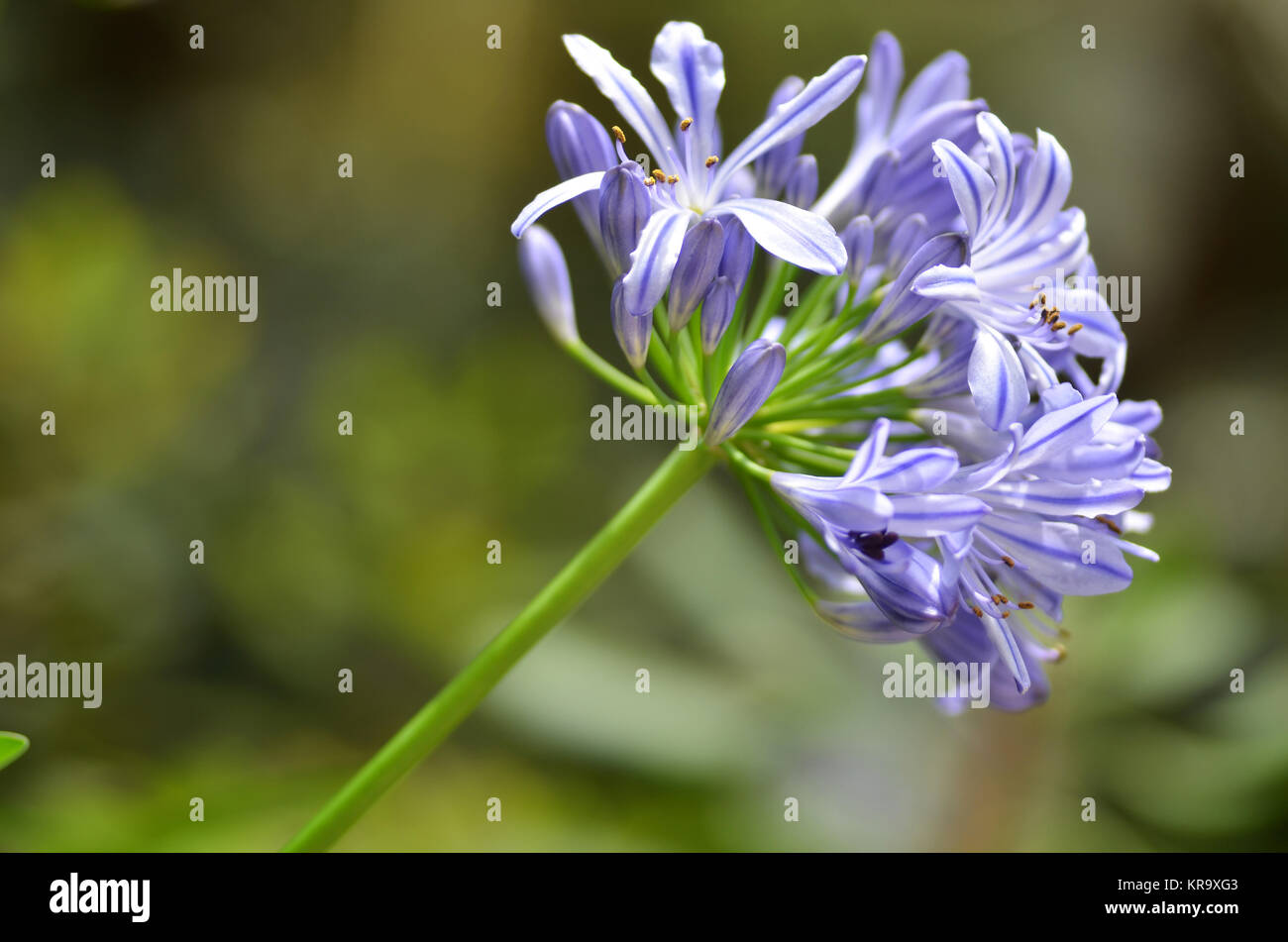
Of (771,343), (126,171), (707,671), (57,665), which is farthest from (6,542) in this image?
→ (771,343)

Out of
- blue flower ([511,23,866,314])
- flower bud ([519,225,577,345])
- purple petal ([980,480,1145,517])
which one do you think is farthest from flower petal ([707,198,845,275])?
flower bud ([519,225,577,345])

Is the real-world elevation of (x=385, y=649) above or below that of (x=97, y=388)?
below

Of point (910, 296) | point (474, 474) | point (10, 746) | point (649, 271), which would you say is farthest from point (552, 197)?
point (474, 474)

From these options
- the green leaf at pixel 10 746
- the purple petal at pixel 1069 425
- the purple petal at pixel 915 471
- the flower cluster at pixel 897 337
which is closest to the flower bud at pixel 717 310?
the flower cluster at pixel 897 337

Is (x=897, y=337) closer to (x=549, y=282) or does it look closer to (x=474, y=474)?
(x=549, y=282)

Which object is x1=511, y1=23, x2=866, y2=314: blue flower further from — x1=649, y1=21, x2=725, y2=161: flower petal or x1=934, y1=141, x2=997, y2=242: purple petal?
x1=934, y1=141, x2=997, y2=242: purple petal

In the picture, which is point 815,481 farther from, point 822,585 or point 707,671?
point 707,671
